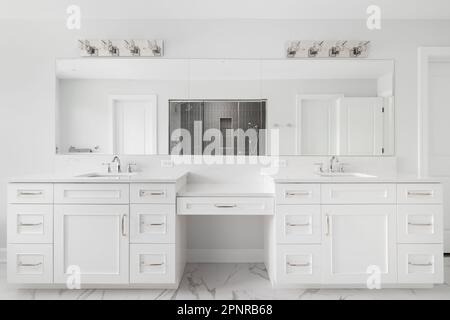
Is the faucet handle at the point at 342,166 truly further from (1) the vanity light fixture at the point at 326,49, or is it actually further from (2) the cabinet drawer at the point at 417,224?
(1) the vanity light fixture at the point at 326,49

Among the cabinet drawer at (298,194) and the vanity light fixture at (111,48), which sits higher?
the vanity light fixture at (111,48)

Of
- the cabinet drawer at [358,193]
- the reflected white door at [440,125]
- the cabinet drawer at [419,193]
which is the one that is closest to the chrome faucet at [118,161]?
the cabinet drawer at [358,193]

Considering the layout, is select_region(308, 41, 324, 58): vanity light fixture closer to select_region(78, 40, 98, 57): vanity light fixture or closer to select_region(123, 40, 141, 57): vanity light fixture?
select_region(123, 40, 141, 57): vanity light fixture

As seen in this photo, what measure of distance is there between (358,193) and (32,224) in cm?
228

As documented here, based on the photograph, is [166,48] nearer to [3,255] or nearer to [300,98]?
[300,98]

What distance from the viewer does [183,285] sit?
2.43 meters

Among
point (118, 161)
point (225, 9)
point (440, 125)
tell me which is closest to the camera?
point (225, 9)

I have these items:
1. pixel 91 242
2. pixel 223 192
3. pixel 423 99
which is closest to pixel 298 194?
pixel 223 192

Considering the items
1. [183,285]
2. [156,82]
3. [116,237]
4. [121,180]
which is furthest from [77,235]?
[156,82]

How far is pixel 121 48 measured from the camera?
2.87 m

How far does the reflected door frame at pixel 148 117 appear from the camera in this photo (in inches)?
113

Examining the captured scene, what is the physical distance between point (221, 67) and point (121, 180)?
1336 millimetres

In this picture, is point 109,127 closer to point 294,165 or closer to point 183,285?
point 183,285

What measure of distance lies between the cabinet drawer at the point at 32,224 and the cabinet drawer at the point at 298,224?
5.24 ft
